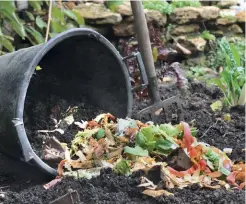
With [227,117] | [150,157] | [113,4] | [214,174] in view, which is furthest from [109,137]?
[113,4]

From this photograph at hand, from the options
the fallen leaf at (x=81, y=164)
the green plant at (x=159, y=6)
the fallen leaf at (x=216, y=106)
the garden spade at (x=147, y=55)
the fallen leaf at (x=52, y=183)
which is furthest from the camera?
the green plant at (x=159, y=6)

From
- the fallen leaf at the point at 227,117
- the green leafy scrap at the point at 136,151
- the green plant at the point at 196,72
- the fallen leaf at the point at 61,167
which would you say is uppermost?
the green leafy scrap at the point at 136,151

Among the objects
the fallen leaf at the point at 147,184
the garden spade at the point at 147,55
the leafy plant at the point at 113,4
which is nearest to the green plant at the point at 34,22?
the leafy plant at the point at 113,4

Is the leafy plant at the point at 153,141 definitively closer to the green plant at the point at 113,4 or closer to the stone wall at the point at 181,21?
the stone wall at the point at 181,21

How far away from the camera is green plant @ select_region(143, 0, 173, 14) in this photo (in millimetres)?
4879

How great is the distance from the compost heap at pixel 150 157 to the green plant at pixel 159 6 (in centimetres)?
267

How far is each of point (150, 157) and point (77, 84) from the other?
2.51ft

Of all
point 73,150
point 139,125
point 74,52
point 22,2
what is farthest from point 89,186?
point 22,2

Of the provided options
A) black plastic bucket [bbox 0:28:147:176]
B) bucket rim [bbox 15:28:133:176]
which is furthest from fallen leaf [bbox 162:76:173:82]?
bucket rim [bbox 15:28:133:176]

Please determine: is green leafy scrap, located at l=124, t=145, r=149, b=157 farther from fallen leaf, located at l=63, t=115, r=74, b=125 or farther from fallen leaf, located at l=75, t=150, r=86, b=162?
fallen leaf, located at l=63, t=115, r=74, b=125

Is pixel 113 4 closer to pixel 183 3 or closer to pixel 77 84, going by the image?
pixel 183 3

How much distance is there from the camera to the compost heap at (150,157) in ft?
6.79

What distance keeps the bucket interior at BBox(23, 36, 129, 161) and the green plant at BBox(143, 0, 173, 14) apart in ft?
7.28

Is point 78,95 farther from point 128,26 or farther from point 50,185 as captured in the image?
point 128,26
